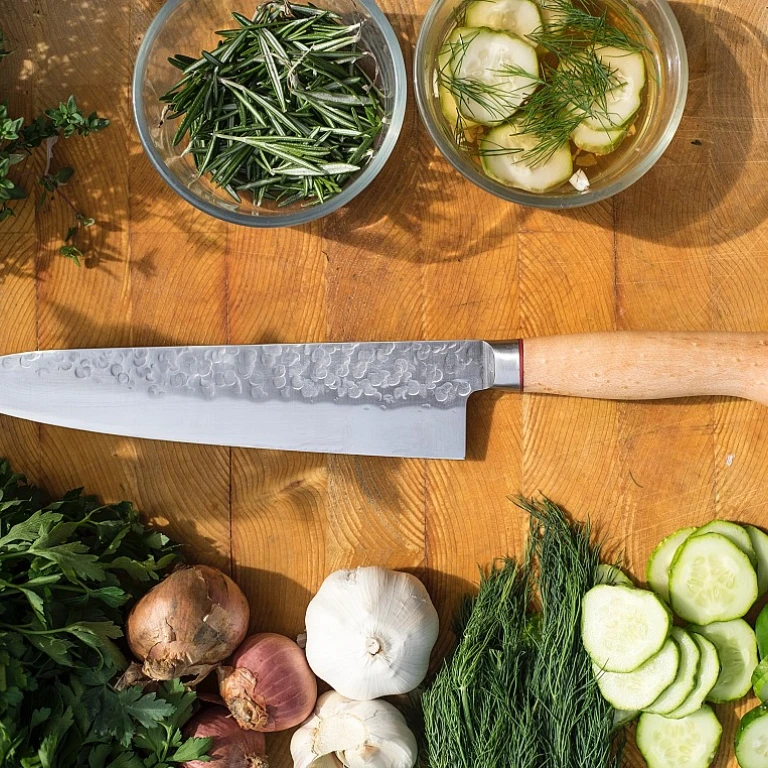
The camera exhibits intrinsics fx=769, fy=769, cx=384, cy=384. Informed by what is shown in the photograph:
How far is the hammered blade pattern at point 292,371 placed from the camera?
1299 millimetres

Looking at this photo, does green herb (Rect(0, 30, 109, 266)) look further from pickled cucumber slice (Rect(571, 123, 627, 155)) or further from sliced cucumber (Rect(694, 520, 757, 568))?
sliced cucumber (Rect(694, 520, 757, 568))

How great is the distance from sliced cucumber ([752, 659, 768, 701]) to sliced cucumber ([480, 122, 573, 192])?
898 mm

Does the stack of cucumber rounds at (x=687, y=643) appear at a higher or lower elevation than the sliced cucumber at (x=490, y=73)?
lower

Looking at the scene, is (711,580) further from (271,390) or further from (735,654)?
(271,390)

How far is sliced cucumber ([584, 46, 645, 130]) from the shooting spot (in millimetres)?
1237

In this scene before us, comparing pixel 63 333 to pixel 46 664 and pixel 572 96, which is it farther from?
pixel 572 96

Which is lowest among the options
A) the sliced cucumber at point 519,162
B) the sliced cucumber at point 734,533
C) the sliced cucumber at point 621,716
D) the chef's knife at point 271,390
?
the sliced cucumber at point 621,716

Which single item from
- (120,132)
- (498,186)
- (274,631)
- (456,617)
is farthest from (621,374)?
(120,132)

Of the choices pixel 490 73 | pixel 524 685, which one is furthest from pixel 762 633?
pixel 490 73

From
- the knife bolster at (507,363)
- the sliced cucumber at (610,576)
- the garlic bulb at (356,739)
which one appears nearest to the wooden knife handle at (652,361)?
the knife bolster at (507,363)

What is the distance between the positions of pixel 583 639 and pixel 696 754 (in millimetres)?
291

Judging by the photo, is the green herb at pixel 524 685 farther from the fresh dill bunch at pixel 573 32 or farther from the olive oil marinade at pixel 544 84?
the fresh dill bunch at pixel 573 32

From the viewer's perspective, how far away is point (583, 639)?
133cm

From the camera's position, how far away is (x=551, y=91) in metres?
1.21
